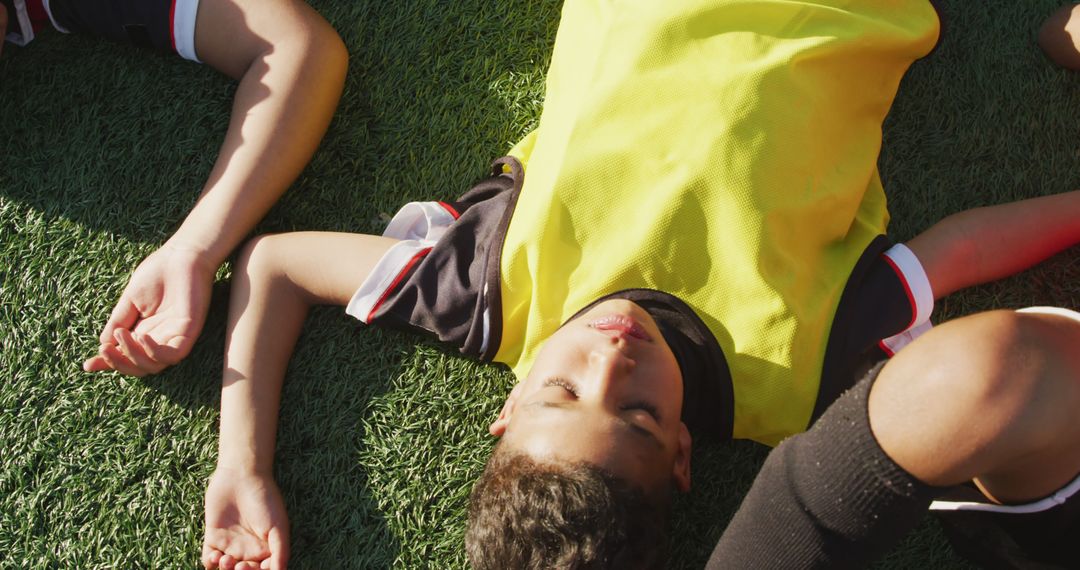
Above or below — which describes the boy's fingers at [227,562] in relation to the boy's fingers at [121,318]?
below

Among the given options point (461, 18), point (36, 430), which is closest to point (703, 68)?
point (461, 18)

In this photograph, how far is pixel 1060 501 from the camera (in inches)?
46.0

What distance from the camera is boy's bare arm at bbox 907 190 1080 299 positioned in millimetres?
1495

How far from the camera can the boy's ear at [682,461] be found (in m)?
1.37

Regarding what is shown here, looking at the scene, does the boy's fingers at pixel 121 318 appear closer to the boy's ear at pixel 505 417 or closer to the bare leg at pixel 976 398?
the boy's ear at pixel 505 417

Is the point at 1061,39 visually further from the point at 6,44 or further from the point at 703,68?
the point at 6,44

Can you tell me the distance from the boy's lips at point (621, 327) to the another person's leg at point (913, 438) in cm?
28

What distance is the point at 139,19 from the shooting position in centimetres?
173

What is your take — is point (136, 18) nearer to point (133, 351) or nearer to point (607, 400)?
point (133, 351)

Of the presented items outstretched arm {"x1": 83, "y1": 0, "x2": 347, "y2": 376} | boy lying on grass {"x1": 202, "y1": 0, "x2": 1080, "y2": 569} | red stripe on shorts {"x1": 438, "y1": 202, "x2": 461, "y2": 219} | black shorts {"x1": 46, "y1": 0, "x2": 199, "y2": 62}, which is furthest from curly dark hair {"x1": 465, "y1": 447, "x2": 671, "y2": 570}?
black shorts {"x1": 46, "y1": 0, "x2": 199, "y2": 62}

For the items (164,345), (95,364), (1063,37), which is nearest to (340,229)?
(164,345)

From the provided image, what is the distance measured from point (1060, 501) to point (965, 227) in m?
0.53

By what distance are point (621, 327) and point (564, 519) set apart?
0.29 m

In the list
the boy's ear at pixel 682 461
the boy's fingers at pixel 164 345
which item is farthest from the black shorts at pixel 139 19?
the boy's ear at pixel 682 461
